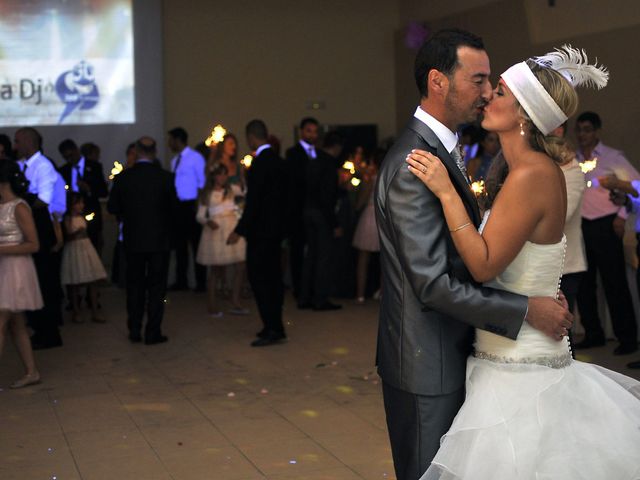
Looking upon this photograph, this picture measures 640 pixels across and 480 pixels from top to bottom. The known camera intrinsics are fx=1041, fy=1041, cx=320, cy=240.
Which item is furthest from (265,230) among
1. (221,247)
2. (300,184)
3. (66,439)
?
(66,439)

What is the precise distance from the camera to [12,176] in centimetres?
712

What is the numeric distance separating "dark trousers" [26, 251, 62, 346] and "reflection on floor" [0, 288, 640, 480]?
0.17 metres

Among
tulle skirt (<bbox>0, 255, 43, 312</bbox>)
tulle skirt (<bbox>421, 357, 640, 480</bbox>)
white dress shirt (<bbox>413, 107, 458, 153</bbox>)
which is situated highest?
white dress shirt (<bbox>413, 107, 458, 153</bbox>)

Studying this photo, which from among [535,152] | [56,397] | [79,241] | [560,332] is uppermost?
[535,152]

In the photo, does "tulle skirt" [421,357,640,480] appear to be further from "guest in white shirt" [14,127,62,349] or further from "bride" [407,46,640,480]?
"guest in white shirt" [14,127,62,349]

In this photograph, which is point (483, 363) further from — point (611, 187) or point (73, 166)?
point (73, 166)

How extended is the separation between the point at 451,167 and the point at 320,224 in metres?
7.63

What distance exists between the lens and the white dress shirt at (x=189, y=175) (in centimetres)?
1252

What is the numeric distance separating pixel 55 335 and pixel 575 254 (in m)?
4.43

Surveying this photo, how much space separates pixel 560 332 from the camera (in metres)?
2.90

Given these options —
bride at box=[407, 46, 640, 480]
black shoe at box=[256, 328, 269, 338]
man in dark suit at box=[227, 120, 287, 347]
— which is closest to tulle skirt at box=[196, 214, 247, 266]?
man in dark suit at box=[227, 120, 287, 347]

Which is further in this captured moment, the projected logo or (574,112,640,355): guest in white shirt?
the projected logo

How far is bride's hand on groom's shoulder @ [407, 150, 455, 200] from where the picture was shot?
2.78 metres

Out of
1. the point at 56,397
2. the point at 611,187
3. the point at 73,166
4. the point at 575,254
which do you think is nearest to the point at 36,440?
the point at 56,397
